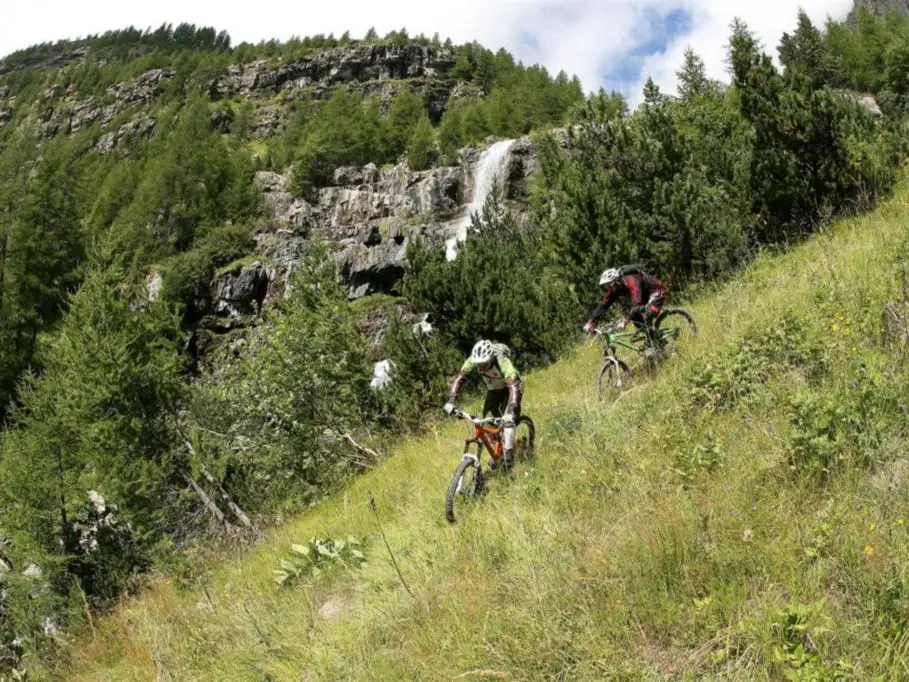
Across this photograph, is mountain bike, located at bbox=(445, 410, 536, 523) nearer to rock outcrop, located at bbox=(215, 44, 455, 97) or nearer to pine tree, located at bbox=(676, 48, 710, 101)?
pine tree, located at bbox=(676, 48, 710, 101)

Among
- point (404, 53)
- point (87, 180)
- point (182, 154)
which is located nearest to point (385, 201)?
point (182, 154)

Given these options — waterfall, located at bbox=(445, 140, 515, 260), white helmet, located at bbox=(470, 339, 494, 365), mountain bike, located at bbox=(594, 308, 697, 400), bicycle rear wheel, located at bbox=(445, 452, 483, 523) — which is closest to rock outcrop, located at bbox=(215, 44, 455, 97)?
waterfall, located at bbox=(445, 140, 515, 260)

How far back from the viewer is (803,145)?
11.5 m

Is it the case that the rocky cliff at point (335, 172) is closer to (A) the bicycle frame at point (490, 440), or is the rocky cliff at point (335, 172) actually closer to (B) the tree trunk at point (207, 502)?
(B) the tree trunk at point (207, 502)

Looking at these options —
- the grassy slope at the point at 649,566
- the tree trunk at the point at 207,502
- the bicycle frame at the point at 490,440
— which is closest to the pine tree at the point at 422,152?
the tree trunk at the point at 207,502

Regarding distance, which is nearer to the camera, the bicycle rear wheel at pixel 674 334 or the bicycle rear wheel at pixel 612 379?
the bicycle rear wheel at pixel 612 379

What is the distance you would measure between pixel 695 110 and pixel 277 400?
3115cm

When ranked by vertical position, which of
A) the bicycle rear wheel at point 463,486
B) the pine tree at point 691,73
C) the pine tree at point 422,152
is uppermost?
the pine tree at point 422,152

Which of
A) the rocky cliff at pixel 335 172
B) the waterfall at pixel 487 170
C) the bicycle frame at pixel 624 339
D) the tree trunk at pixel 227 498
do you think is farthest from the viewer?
the waterfall at pixel 487 170

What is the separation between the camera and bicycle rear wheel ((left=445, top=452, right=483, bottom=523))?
5.47 metres

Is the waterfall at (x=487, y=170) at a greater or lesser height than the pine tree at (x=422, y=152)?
lesser

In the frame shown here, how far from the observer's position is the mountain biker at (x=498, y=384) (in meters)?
5.93

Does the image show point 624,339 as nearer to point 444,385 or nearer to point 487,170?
point 444,385

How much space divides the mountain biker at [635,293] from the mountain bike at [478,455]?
7.99 feet
